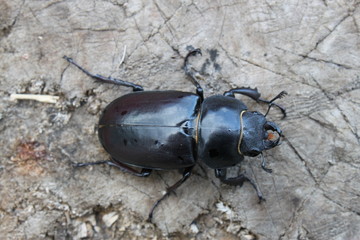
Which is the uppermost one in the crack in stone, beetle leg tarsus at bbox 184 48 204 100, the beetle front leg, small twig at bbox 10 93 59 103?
beetle leg tarsus at bbox 184 48 204 100

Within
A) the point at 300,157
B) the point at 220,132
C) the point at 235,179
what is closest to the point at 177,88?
the point at 220,132

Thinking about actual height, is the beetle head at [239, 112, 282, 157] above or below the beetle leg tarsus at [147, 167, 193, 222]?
above

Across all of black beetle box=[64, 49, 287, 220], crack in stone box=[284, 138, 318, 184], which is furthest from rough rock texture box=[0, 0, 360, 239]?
black beetle box=[64, 49, 287, 220]

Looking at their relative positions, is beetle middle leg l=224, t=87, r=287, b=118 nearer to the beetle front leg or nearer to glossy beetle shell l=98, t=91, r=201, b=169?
glossy beetle shell l=98, t=91, r=201, b=169

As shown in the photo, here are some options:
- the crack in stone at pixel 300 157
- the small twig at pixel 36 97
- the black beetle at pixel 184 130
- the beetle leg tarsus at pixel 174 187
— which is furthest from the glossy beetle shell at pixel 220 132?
the small twig at pixel 36 97

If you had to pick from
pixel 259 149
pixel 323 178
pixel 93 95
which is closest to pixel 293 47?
pixel 259 149

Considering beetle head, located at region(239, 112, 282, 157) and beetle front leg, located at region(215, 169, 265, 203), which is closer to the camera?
beetle head, located at region(239, 112, 282, 157)

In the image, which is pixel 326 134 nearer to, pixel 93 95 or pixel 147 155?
pixel 147 155

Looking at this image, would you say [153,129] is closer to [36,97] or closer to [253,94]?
[253,94]
